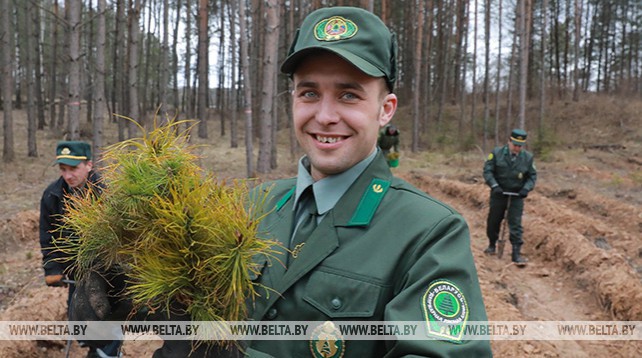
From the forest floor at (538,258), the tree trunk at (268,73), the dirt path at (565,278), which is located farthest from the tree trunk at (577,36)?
the tree trunk at (268,73)

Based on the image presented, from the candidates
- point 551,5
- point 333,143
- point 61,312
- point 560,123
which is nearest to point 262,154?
point 61,312

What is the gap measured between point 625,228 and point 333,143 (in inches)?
395

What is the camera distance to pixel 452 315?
1.17 m

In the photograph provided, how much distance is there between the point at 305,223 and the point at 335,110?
1.29 ft

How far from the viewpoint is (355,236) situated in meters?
1.39

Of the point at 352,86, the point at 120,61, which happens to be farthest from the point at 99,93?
the point at 120,61

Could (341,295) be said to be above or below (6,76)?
below

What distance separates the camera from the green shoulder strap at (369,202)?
1407mm

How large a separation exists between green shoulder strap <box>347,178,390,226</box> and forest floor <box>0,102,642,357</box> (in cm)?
51

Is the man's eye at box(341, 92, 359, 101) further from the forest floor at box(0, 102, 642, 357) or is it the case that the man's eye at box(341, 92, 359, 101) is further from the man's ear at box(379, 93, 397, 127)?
the forest floor at box(0, 102, 642, 357)

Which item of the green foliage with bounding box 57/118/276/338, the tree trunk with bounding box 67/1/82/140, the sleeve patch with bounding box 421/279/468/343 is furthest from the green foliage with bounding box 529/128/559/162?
the green foliage with bounding box 57/118/276/338

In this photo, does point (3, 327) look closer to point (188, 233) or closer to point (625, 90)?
point (188, 233)

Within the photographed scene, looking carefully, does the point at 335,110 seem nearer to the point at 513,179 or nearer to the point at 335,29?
the point at 335,29

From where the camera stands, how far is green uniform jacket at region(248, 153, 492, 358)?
1208 mm
